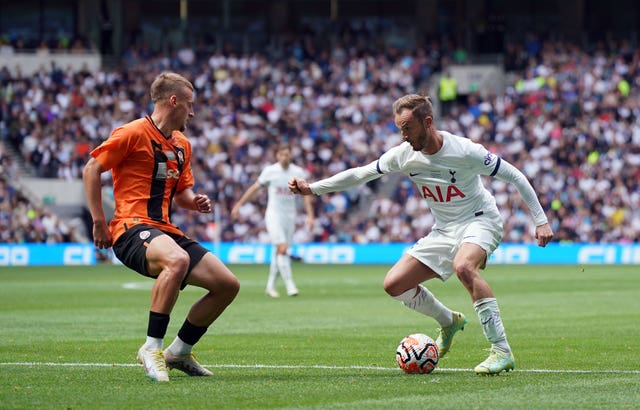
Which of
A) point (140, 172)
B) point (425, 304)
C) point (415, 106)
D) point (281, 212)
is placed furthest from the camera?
point (281, 212)

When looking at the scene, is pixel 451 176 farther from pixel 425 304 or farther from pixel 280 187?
pixel 280 187

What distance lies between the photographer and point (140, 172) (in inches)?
380

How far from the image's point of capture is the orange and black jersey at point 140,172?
9.52 meters

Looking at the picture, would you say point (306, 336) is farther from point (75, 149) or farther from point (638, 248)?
point (75, 149)

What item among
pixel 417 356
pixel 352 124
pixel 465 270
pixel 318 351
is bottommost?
pixel 352 124

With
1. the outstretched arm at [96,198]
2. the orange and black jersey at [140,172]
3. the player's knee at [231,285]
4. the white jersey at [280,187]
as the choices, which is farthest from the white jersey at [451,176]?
the white jersey at [280,187]

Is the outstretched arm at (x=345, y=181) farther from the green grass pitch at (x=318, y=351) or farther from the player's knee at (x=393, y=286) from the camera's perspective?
Answer: the green grass pitch at (x=318, y=351)

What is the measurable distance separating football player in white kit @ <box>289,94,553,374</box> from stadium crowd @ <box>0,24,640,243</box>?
27.2 meters

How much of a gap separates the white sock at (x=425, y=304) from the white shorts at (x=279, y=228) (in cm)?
1094

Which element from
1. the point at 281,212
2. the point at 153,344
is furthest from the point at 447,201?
the point at 281,212

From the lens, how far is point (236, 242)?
38156 millimetres

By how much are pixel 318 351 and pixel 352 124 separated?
31.1m

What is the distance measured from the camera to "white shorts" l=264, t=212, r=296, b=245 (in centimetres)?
2180

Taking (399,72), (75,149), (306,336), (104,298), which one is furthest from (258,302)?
(399,72)
